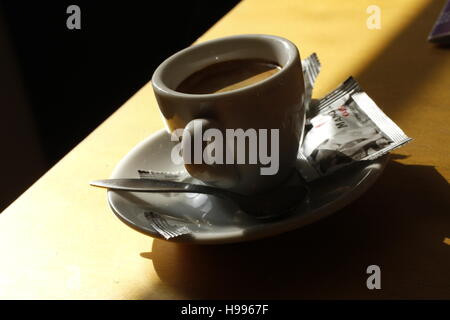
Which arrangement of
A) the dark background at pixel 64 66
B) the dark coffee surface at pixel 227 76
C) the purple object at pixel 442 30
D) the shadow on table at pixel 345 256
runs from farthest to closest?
the dark background at pixel 64 66 → the purple object at pixel 442 30 → the dark coffee surface at pixel 227 76 → the shadow on table at pixel 345 256

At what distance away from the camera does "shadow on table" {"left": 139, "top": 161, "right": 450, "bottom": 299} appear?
1.44ft

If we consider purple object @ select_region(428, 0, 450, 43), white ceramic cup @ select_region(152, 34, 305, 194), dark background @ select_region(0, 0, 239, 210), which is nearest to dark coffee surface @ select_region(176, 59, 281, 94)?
white ceramic cup @ select_region(152, 34, 305, 194)

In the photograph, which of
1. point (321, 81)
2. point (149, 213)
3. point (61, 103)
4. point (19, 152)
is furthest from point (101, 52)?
point (149, 213)

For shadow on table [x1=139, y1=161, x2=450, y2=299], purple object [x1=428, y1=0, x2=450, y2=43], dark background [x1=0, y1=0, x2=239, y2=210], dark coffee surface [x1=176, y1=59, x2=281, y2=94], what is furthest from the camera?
dark background [x1=0, y1=0, x2=239, y2=210]

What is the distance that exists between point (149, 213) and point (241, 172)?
89mm

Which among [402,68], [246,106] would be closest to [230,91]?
[246,106]

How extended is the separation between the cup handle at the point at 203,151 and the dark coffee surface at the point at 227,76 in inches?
3.4

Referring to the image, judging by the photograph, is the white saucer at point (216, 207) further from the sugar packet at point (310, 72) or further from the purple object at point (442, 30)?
the purple object at point (442, 30)

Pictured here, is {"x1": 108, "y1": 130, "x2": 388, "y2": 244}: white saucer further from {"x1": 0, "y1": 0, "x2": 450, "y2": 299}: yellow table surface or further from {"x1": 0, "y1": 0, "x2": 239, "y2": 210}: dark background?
{"x1": 0, "y1": 0, "x2": 239, "y2": 210}: dark background

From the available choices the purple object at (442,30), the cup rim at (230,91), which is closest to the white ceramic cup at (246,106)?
the cup rim at (230,91)

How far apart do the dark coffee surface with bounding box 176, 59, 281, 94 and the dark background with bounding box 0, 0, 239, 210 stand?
3.26ft

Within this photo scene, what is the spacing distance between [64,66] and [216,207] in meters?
1.13

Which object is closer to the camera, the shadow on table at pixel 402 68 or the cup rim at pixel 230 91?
the cup rim at pixel 230 91

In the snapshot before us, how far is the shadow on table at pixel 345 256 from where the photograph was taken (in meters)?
0.44
